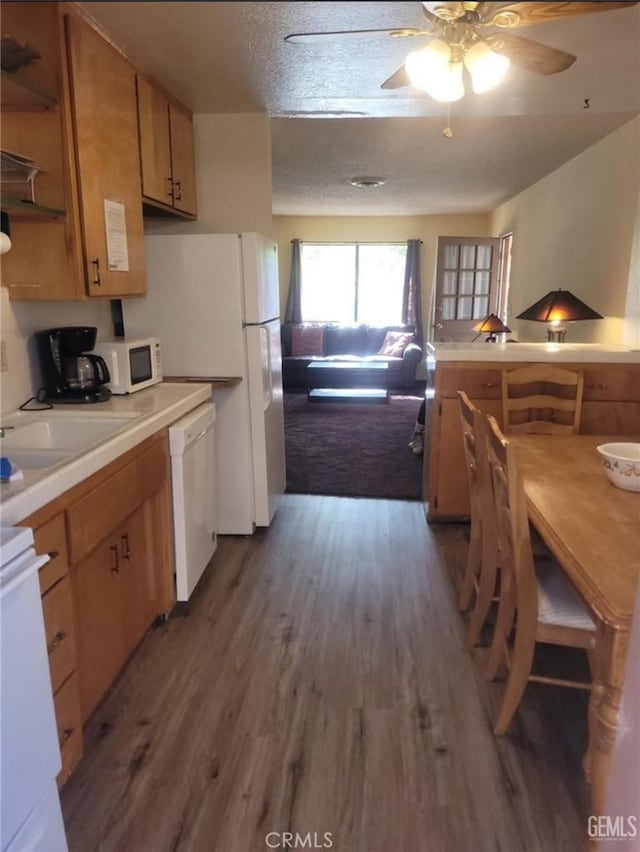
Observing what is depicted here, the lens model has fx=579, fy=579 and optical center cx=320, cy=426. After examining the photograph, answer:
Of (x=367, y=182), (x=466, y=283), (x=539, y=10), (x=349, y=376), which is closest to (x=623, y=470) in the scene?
(x=539, y=10)

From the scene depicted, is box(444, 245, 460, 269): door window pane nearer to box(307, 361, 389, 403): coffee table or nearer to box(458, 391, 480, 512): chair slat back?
box(307, 361, 389, 403): coffee table

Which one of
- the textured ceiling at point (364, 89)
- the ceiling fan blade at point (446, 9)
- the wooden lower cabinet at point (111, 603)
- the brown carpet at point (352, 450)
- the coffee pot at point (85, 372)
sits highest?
the textured ceiling at point (364, 89)

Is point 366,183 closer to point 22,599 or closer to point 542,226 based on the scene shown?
point 542,226

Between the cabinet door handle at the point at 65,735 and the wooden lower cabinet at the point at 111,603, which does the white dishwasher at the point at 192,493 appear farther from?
the cabinet door handle at the point at 65,735

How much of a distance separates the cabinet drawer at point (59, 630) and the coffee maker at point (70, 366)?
99 centimetres

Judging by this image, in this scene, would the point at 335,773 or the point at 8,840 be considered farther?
the point at 335,773

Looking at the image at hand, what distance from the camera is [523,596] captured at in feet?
5.38

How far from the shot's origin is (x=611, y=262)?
371 centimetres

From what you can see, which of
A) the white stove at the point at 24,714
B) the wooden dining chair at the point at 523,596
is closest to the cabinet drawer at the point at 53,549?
the white stove at the point at 24,714

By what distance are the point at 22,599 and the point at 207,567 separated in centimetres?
179

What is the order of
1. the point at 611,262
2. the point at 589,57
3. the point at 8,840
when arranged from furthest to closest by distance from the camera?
the point at 611,262, the point at 589,57, the point at 8,840

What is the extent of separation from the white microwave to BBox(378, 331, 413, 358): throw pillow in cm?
524

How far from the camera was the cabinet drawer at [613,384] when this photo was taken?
10.0ft

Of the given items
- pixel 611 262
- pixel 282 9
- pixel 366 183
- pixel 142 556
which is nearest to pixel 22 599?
pixel 142 556
